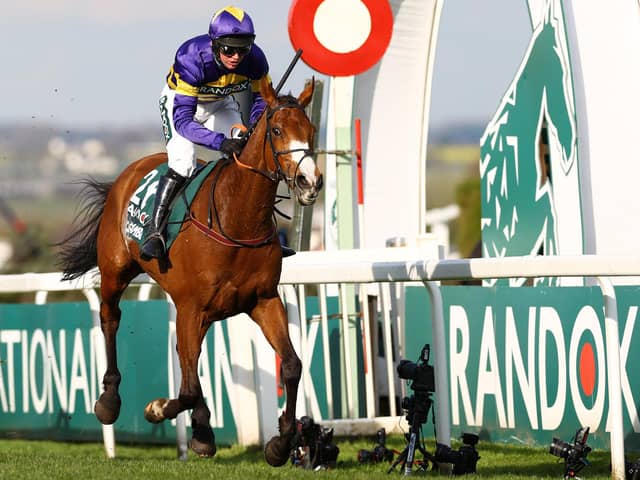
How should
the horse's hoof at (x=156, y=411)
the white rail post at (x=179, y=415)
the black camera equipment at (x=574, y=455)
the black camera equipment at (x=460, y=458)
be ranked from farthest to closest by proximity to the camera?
the white rail post at (x=179, y=415)
the horse's hoof at (x=156, y=411)
the black camera equipment at (x=460, y=458)
the black camera equipment at (x=574, y=455)

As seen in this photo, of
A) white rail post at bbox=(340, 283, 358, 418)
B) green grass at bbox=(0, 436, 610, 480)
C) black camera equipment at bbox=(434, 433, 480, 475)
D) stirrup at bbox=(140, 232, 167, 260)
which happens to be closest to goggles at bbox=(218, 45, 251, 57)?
stirrup at bbox=(140, 232, 167, 260)

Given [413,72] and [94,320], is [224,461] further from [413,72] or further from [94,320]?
[413,72]

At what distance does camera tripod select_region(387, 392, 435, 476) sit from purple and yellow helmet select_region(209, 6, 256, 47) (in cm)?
182

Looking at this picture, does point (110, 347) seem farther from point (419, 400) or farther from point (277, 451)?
point (419, 400)

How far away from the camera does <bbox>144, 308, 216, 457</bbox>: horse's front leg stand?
5852 millimetres

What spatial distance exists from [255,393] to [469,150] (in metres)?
74.6

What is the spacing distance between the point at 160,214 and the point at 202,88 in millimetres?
622

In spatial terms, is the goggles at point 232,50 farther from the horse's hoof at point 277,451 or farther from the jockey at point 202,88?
the horse's hoof at point 277,451

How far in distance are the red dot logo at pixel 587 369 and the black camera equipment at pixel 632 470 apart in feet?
2.87

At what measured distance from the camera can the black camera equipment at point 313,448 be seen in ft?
21.5

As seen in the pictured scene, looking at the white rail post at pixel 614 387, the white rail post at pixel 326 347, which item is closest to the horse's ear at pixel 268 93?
the white rail post at pixel 614 387

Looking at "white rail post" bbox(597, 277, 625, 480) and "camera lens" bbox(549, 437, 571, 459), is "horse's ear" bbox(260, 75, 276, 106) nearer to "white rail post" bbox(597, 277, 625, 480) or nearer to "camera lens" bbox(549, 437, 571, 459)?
"white rail post" bbox(597, 277, 625, 480)

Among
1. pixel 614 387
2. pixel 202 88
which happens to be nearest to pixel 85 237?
pixel 202 88

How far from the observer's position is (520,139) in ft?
27.9
